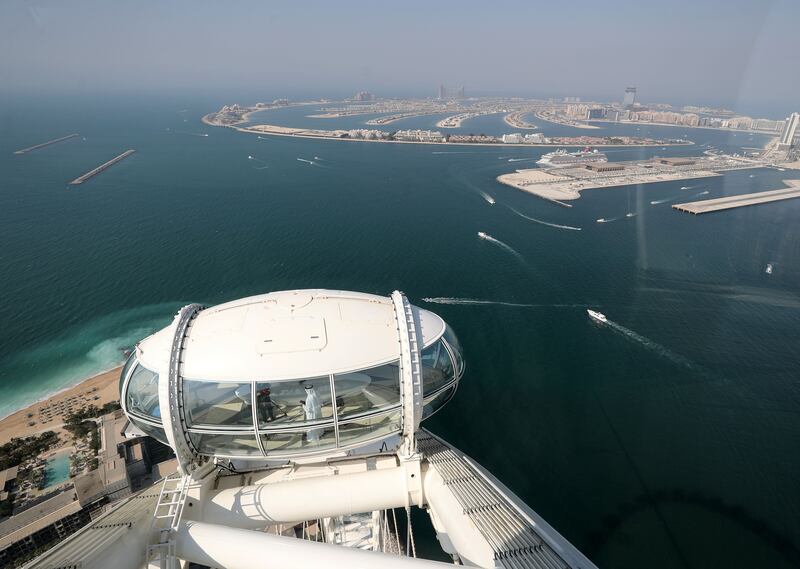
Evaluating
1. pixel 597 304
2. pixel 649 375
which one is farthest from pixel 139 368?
pixel 597 304

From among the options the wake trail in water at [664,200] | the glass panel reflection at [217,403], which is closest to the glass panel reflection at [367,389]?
the glass panel reflection at [217,403]

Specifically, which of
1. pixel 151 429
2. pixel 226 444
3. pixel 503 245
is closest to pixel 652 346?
pixel 503 245

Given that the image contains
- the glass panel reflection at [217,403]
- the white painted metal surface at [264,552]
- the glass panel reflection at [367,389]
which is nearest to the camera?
the white painted metal surface at [264,552]

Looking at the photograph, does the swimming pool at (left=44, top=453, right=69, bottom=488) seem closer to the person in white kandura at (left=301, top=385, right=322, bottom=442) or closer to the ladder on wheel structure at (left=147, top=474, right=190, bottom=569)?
the ladder on wheel structure at (left=147, top=474, right=190, bottom=569)

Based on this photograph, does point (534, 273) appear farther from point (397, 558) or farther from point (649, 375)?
point (397, 558)

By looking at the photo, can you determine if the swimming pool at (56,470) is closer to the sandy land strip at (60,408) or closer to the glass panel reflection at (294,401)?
the sandy land strip at (60,408)

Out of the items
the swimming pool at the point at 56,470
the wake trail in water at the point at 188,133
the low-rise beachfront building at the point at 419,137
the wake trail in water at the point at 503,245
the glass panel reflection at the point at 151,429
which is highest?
the low-rise beachfront building at the point at 419,137

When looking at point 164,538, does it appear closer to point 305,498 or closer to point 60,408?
point 305,498
